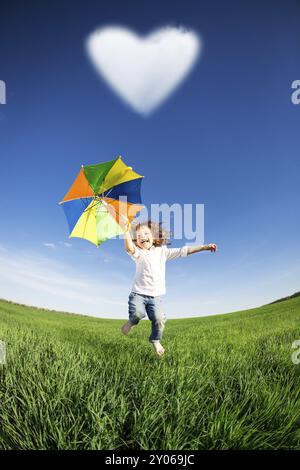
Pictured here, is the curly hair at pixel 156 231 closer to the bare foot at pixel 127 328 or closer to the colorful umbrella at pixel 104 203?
the colorful umbrella at pixel 104 203

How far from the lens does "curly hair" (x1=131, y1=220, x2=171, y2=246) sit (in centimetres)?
365

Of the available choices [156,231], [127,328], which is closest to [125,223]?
[156,231]

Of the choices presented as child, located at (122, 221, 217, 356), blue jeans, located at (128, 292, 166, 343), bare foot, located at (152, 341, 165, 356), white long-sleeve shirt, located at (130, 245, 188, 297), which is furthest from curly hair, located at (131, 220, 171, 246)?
bare foot, located at (152, 341, 165, 356)

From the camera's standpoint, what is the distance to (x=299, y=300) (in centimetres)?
566

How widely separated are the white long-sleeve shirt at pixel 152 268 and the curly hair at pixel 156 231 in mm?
107

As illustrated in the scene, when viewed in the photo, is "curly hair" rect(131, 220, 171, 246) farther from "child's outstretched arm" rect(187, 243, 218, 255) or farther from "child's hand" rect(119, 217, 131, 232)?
"child's outstretched arm" rect(187, 243, 218, 255)

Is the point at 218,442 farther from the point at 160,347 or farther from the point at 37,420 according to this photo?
the point at 160,347

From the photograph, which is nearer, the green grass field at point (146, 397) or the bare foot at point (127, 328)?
the green grass field at point (146, 397)

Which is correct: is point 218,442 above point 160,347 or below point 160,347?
below

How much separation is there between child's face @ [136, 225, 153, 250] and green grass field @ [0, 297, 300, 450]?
1.11 meters

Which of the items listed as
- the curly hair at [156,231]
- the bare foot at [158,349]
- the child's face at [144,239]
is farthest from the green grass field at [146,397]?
the curly hair at [156,231]

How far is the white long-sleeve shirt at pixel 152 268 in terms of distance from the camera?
3192mm

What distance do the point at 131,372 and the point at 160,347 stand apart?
819 millimetres
